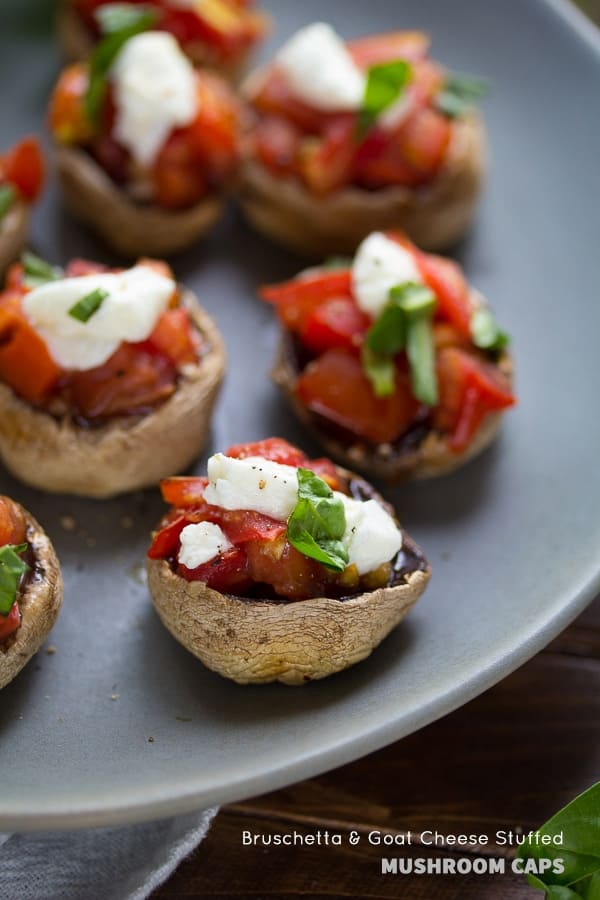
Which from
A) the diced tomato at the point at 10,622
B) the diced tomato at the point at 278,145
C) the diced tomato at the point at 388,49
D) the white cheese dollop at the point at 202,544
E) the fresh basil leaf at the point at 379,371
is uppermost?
the diced tomato at the point at 388,49

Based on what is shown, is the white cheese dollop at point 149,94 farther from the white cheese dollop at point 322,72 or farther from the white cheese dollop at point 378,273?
the white cheese dollop at point 378,273

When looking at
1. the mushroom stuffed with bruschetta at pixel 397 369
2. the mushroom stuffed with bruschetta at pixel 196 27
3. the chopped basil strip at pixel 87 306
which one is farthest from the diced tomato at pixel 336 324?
the mushroom stuffed with bruschetta at pixel 196 27

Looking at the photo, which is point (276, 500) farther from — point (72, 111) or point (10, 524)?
point (72, 111)

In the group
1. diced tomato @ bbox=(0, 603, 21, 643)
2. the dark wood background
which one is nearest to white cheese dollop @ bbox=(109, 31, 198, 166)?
diced tomato @ bbox=(0, 603, 21, 643)

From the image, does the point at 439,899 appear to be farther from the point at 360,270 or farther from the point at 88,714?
the point at 360,270

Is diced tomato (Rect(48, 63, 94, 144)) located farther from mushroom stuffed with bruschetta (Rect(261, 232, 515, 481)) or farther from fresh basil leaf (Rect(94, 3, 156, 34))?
mushroom stuffed with bruschetta (Rect(261, 232, 515, 481))

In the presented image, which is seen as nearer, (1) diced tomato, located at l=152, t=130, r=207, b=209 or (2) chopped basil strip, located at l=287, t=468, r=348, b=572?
(2) chopped basil strip, located at l=287, t=468, r=348, b=572

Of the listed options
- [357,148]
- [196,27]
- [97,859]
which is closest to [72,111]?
[196,27]

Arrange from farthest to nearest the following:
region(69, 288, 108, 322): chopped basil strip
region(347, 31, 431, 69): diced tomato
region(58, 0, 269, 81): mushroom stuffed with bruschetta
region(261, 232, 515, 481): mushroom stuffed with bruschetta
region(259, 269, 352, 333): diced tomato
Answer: region(58, 0, 269, 81): mushroom stuffed with bruschetta, region(347, 31, 431, 69): diced tomato, region(259, 269, 352, 333): diced tomato, region(261, 232, 515, 481): mushroom stuffed with bruschetta, region(69, 288, 108, 322): chopped basil strip
